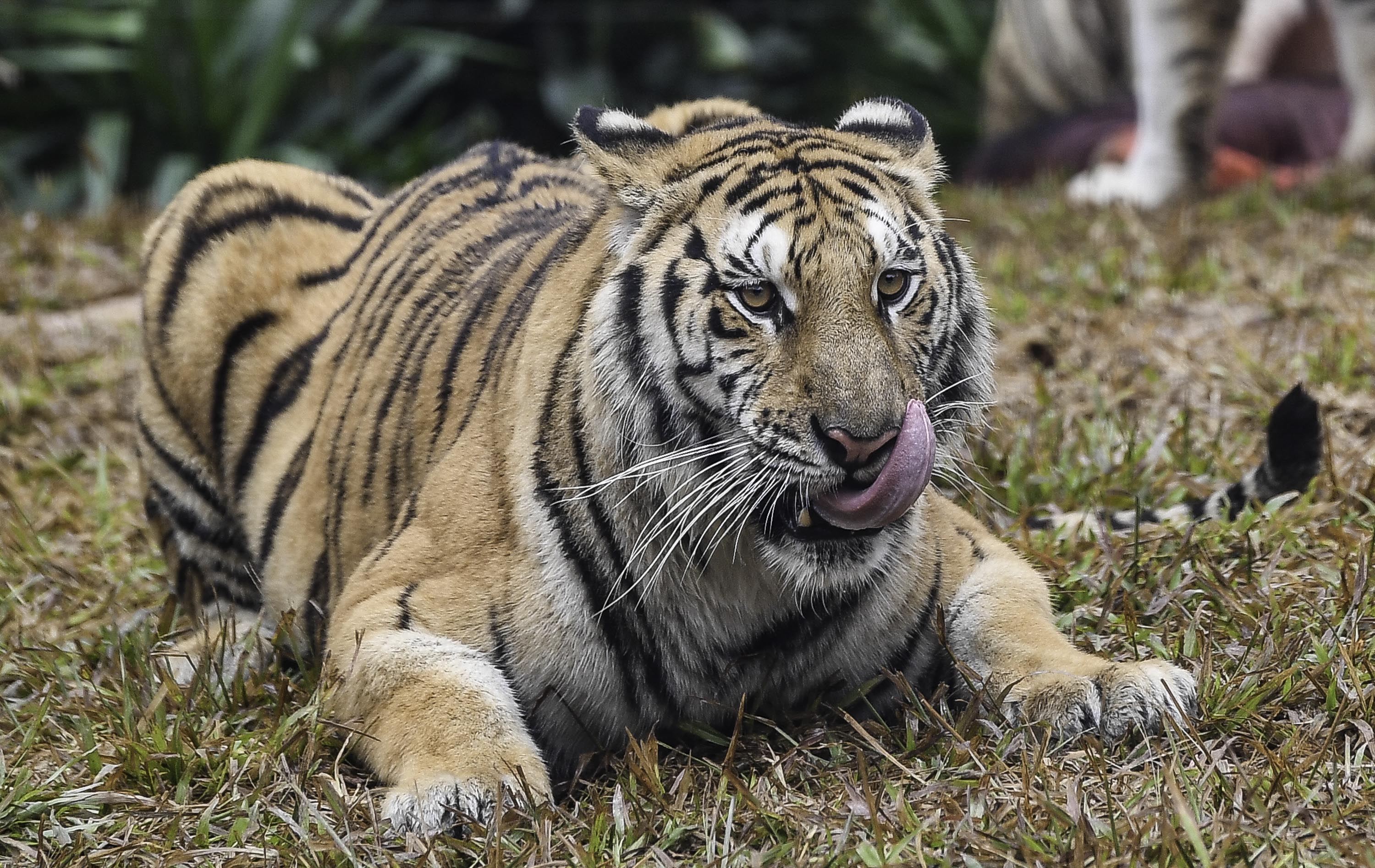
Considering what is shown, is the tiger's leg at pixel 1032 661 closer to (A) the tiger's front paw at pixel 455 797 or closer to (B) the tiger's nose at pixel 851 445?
(B) the tiger's nose at pixel 851 445

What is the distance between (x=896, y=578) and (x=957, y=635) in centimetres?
19

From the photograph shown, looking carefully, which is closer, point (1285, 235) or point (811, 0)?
point (1285, 235)

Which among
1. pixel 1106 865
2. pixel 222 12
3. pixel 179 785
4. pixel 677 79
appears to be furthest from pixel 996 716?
pixel 677 79

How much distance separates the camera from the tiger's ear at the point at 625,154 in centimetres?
255

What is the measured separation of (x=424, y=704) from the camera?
2.50 meters

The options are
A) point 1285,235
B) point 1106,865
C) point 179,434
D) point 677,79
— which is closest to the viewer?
point 1106,865

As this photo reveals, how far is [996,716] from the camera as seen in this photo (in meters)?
2.57

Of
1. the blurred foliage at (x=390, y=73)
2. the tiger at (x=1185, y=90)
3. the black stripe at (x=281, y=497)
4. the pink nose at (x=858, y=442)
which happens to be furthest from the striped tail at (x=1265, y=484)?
the blurred foliage at (x=390, y=73)

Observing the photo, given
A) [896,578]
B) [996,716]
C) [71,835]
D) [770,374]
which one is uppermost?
[770,374]

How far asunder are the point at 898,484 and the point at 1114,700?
0.55 metres

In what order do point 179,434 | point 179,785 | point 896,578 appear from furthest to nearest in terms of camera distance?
point 179,434 < point 896,578 < point 179,785

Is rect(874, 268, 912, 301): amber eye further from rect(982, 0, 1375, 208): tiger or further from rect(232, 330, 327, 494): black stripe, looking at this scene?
rect(982, 0, 1375, 208): tiger

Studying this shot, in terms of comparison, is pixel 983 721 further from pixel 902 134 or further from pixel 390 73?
pixel 390 73

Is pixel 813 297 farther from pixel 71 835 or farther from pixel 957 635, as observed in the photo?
pixel 71 835
